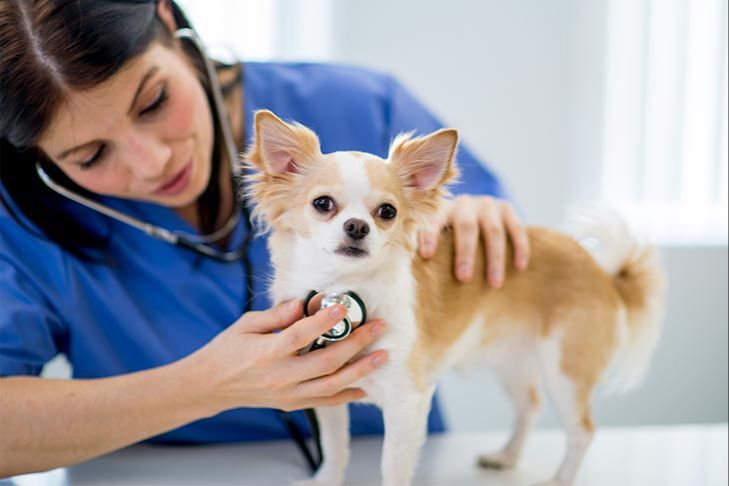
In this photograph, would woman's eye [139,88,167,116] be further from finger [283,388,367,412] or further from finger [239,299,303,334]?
finger [283,388,367,412]

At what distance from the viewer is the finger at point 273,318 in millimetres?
990

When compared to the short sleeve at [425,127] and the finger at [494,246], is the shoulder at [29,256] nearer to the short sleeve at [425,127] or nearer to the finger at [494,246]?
the short sleeve at [425,127]

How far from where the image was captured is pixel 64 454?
122 cm

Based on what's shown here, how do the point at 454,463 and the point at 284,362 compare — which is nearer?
the point at 284,362

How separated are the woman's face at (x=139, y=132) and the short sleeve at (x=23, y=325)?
225 mm

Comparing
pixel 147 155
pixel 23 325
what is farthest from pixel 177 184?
pixel 23 325

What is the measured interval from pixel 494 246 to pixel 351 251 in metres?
0.41

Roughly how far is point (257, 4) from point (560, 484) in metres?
1.53

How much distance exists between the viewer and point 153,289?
1458 mm

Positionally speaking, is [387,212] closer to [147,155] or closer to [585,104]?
[147,155]

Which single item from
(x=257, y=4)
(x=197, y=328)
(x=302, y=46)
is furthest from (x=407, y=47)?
(x=197, y=328)

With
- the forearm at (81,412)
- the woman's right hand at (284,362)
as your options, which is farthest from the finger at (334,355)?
the forearm at (81,412)

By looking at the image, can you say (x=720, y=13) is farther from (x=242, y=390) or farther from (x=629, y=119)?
(x=242, y=390)

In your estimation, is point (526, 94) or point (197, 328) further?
point (526, 94)
